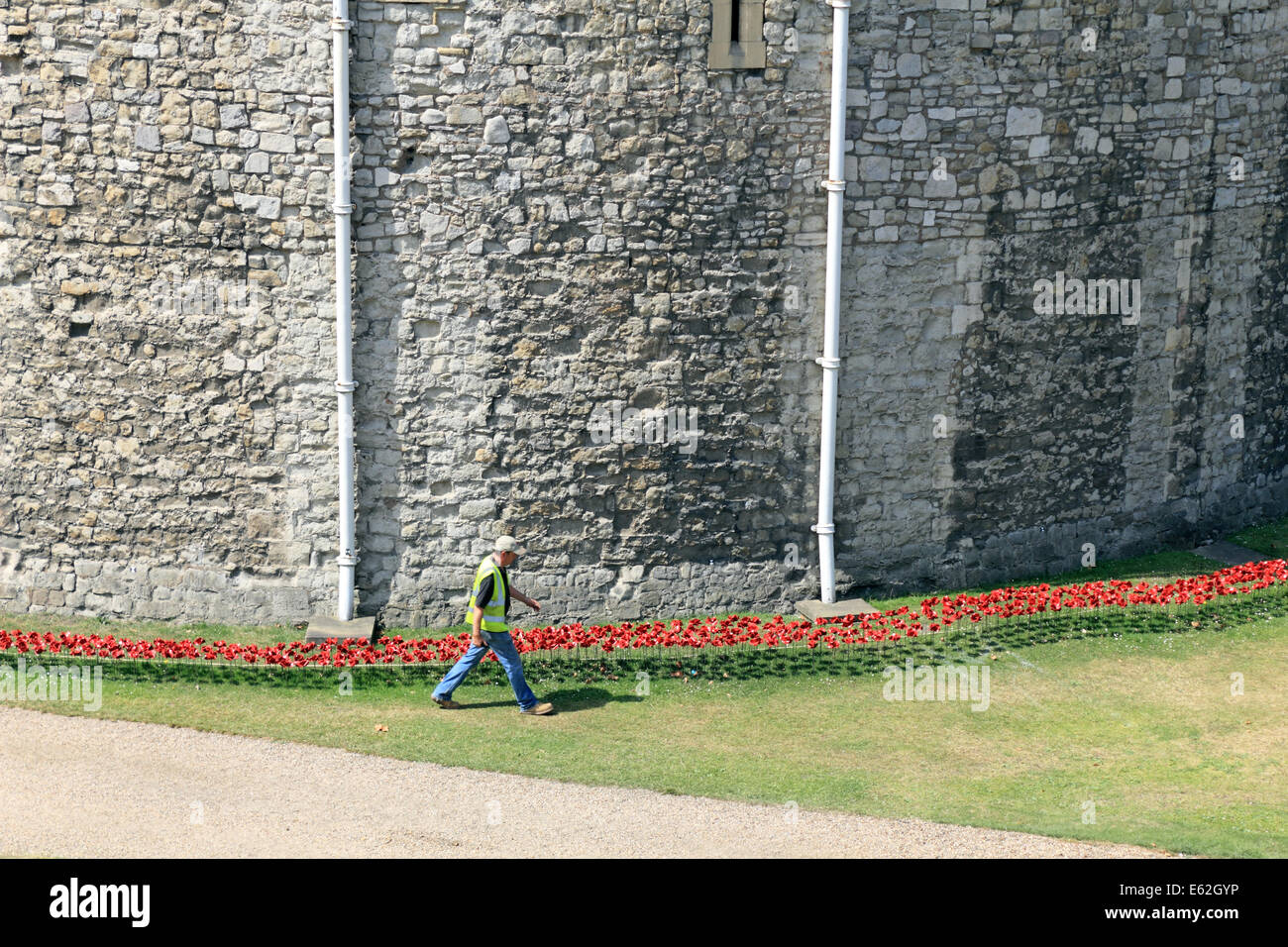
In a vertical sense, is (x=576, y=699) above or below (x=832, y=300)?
below

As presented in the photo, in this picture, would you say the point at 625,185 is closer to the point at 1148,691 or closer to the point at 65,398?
the point at 65,398

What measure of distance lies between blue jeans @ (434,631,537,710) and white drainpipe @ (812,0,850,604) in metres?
3.47

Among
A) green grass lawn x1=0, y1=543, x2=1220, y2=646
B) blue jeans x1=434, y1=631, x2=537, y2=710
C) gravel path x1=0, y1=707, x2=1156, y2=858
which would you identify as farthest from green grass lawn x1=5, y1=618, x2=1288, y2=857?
green grass lawn x1=0, y1=543, x2=1220, y2=646

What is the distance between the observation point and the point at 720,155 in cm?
1412

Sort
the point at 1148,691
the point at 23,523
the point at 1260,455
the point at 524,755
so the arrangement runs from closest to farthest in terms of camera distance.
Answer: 1. the point at 524,755
2. the point at 1148,691
3. the point at 23,523
4. the point at 1260,455

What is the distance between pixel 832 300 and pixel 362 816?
21.0 ft

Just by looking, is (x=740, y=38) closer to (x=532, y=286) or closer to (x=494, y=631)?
(x=532, y=286)

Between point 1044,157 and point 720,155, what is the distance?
10.6 feet

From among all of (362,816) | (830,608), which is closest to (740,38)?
(830,608)

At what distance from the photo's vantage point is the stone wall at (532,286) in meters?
13.7

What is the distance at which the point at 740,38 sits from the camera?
1396 cm

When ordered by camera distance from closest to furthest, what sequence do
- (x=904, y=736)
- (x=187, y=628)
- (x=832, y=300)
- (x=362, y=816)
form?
(x=362, y=816)
(x=904, y=736)
(x=187, y=628)
(x=832, y=300)

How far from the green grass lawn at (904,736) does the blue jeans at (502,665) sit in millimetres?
177

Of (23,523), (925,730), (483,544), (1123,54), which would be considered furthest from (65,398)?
(1123,54)
